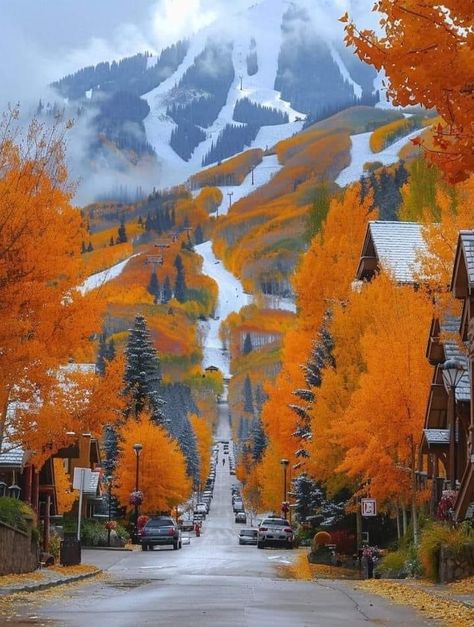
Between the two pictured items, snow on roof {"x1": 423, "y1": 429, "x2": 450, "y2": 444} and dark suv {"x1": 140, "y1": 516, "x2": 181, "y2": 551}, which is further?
dark suv {"x1": 140, "y1": 516, "x2": 181, "y2": 551}

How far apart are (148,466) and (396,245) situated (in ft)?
115

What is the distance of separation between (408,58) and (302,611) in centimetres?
885

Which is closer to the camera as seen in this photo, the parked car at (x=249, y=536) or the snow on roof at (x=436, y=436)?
the snow on roof at (x=436, y=436)

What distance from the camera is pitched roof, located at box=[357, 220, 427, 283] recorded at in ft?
115

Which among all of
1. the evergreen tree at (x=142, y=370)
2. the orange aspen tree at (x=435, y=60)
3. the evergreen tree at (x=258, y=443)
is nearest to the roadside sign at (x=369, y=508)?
the orange aspen tree at (x=435, y=60)

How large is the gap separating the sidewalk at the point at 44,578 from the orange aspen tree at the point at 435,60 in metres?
11.6

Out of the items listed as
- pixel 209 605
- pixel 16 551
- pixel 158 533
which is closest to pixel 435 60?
pixel 209 605

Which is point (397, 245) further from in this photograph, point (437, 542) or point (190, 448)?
point (190, 448)

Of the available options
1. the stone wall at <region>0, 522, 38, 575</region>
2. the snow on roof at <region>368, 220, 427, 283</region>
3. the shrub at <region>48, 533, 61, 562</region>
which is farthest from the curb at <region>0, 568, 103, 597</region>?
the snow on roof at <region>368, 220, 427, 283</region>

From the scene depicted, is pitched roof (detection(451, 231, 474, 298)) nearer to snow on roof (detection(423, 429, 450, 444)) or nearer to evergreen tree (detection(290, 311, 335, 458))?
snow on roof (detection(423, 429, 450, 444))

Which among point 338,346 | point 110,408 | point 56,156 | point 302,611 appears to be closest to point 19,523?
point 110,408

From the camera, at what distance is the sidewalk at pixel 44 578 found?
18750 millimetres

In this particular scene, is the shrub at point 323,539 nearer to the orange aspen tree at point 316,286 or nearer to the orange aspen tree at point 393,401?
the orange aspen tree at point 393,401

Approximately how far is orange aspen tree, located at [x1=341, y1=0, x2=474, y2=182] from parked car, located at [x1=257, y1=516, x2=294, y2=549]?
40.9 m
